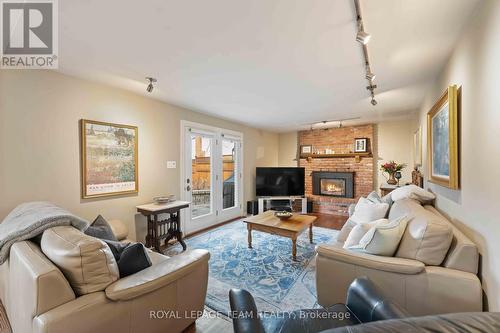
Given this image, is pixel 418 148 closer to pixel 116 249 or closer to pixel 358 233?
pixel 358 233

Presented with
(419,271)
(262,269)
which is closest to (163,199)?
(262,269)

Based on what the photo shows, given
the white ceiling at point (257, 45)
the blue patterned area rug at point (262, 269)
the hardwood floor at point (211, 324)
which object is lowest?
the hardwood floor at point (211, 324)

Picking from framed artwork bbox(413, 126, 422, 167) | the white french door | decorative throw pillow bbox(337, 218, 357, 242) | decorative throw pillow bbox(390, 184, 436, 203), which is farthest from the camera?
the white french door

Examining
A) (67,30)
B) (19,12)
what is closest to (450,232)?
(67,30)

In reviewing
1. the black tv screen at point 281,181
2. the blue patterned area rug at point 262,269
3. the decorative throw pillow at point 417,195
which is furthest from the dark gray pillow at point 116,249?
the black tv screen at point 281,181

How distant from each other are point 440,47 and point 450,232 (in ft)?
5.36

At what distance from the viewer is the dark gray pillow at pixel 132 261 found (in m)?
1.40

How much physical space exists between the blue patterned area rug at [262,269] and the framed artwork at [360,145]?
252 cm

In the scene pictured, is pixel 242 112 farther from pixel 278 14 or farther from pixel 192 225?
pixel 278 14

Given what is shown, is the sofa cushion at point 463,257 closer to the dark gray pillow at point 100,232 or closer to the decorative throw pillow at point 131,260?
the decorative throw pillow at point 131,260

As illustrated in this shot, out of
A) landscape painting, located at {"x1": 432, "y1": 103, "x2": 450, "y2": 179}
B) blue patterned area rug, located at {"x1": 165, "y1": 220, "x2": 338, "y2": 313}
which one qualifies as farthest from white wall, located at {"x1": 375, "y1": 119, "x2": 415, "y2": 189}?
landscape painting, located at {"x1": 432, "y1": 103, "x2": 450, "y2": 179}

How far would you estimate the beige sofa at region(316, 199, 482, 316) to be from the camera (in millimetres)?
1381

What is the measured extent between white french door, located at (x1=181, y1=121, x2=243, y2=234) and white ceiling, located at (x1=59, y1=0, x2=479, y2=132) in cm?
111

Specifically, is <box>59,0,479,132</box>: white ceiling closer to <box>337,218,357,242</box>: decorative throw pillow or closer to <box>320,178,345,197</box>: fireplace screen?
<box>337,218,357,242</box>: decorative throw pillow
